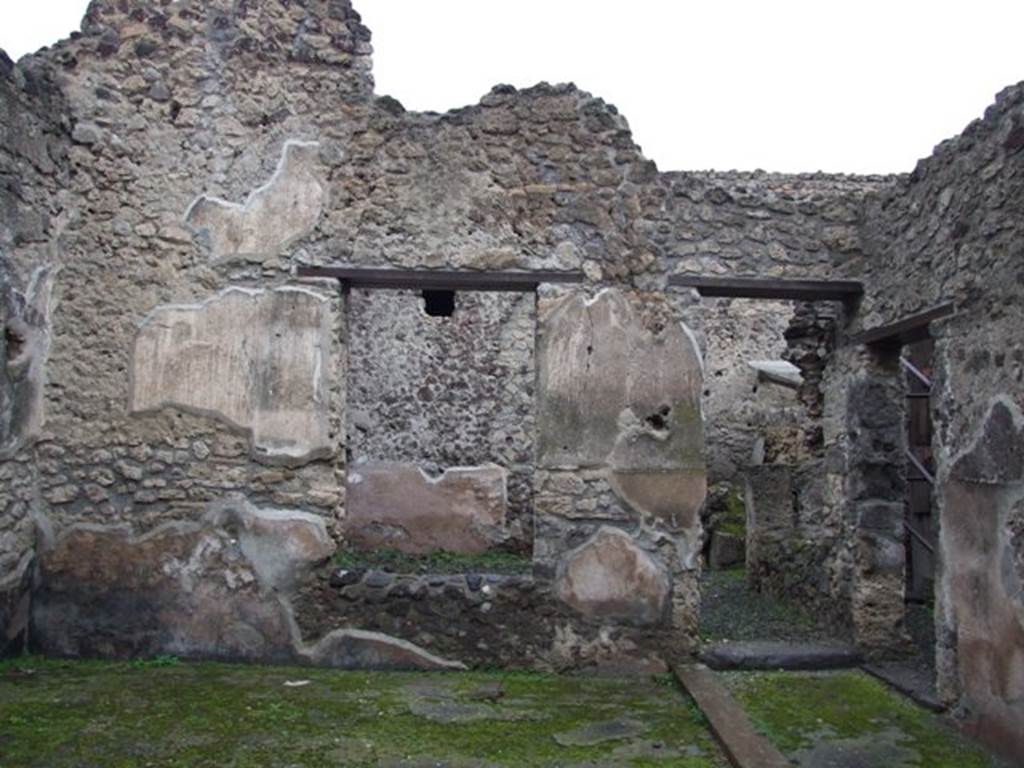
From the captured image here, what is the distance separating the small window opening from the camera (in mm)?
9500

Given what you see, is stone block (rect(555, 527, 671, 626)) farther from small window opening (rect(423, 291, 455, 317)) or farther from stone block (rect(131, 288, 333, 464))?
small window opening (rect(423, 291, 455, 317))

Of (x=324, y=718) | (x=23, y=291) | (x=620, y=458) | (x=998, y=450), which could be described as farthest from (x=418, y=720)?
(x=23, y=291)

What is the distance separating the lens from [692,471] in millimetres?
5117

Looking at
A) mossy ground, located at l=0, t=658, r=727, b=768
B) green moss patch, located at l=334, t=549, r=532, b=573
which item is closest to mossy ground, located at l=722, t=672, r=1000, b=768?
mossy ground, located at l=0, t=658, r=727, b=768

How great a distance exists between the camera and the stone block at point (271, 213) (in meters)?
5.13

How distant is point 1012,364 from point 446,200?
3111mm

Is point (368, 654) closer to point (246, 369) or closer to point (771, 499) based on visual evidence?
point (246, 369)

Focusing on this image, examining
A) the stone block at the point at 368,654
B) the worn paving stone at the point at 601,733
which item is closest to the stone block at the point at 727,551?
the stone block at the point at 368,654

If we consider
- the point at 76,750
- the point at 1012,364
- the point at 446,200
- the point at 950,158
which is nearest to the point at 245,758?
the point at 76,750

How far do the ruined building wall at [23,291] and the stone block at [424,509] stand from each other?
14.1ft

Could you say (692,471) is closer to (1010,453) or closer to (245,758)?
(1010,453)

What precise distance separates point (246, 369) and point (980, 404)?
3.90 m

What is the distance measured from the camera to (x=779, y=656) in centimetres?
521

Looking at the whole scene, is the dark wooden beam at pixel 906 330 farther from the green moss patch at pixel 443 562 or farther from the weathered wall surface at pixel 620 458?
the green moss patch at pixel 443 562
